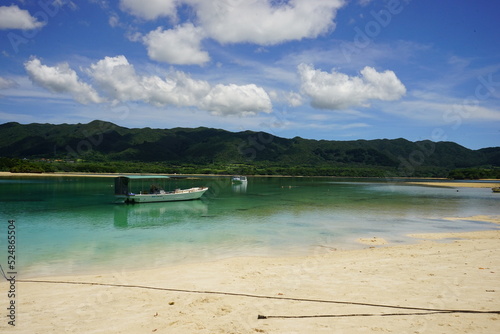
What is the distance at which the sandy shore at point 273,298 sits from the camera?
23.3ft

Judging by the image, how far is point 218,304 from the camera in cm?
855

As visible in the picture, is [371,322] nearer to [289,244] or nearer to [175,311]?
[175,311]

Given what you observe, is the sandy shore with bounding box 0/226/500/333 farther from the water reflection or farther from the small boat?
the small boat

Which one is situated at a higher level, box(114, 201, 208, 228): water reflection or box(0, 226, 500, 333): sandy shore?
box(0, 226, 500, 333): sandy shore

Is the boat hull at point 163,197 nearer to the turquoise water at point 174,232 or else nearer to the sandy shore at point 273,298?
the turquoise water at point 174,232

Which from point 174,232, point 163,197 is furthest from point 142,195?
point 174,232

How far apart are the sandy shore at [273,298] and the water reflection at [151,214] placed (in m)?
15.0

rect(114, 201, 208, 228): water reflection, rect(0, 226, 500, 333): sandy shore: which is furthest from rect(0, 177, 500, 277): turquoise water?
rect(0, 226, 500, 333): sandy shore

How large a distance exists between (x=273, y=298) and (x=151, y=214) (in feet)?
86.0

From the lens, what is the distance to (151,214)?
32844 mm

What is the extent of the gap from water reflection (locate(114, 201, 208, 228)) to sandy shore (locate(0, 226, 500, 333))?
49.1 ft

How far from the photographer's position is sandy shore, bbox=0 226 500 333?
7.10m

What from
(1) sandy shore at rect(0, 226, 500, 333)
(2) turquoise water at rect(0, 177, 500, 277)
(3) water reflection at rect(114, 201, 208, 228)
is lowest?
(3) water reflection at rect(114, 201, 208, 228)

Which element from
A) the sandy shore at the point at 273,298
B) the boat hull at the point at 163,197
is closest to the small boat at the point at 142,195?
the boat hull at the point at 163,197
